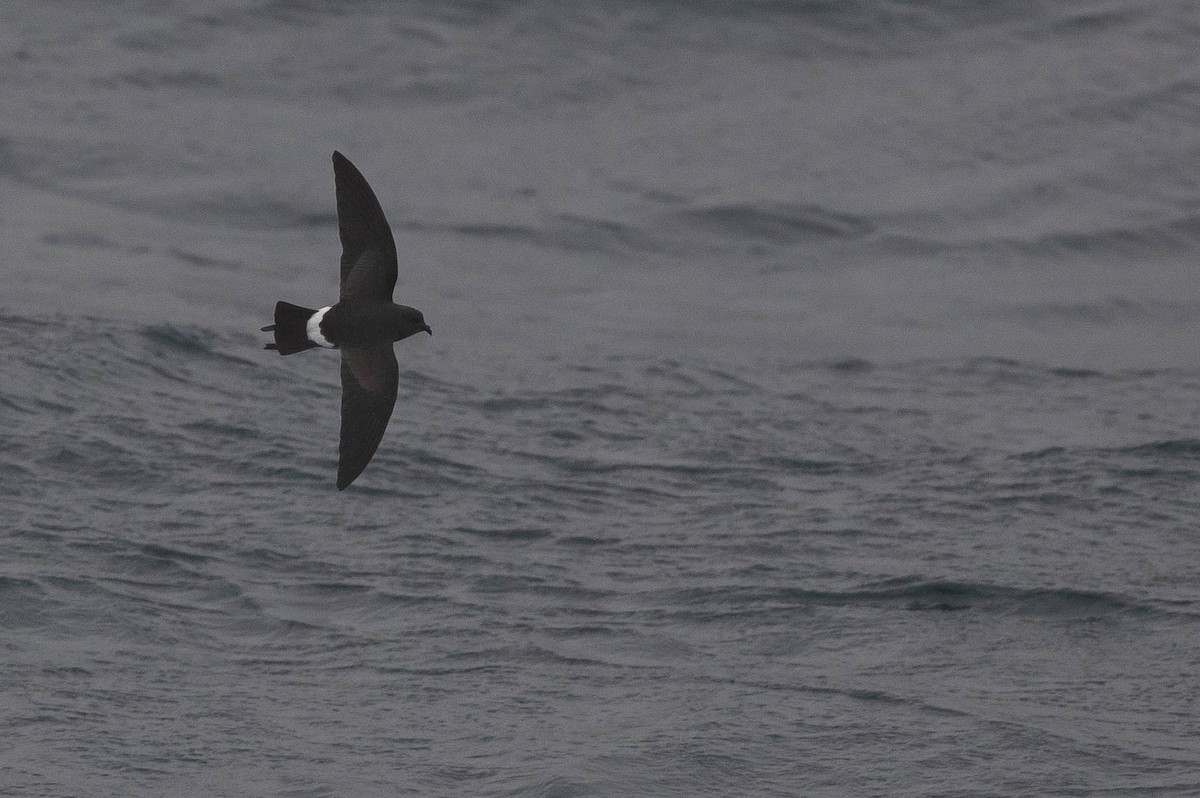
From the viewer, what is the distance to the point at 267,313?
17047 mm

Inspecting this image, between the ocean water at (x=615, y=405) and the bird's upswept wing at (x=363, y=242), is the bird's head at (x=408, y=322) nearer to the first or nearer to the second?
the bird's upswept wing at (x=363, y=242)

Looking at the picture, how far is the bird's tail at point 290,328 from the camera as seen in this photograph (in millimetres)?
9539

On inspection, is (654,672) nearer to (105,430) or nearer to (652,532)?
(652,532)

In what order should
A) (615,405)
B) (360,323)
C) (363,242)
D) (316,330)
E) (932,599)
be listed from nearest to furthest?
(316,330)
(360,323)
(363,242)
(932,599)
(615,405)

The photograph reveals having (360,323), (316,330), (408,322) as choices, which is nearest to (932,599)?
(408,322)

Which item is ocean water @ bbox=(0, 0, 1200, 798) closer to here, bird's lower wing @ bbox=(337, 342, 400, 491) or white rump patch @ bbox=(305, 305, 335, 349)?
bird's lower wing @ bbox=(337, 342, 400, 491)

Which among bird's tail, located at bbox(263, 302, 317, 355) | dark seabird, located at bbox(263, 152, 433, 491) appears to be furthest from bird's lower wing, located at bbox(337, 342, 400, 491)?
bird's tail, located at bbox(263, 302, 317, 355)

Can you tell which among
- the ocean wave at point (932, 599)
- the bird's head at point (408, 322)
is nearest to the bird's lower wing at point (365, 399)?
the bird's head at point (408, 322)

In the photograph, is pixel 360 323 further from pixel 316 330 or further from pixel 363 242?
pixel 363 242

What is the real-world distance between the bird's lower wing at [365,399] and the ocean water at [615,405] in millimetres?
2037

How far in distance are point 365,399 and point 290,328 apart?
46 centimetres

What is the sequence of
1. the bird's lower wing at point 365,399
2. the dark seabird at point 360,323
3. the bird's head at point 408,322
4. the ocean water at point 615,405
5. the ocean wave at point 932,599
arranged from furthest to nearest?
the ocean wave at point 932,599
the ocean water at point 615,405
the bird's head at point 408,322
the dark seabird at point 360,323
the bird's lower wing at point 365,399

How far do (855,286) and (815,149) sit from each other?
2436 millimetres

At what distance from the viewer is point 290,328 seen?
9578 millimetres
